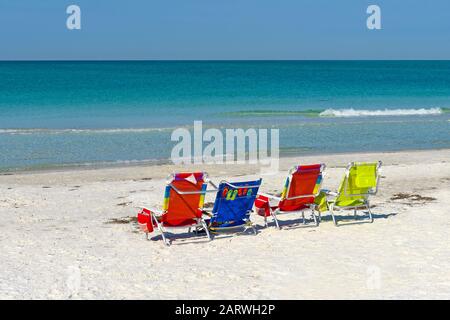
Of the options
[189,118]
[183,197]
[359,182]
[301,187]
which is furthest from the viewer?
[189,118]

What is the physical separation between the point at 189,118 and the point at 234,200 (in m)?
25.6

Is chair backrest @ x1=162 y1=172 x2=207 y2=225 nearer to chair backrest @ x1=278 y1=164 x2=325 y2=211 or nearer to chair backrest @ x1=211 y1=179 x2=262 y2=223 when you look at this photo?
chair backrest @ x1=211 y1=179 x2=262 y2=223

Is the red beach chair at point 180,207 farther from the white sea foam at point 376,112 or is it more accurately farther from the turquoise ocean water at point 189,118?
the white sea foam at point 376,112

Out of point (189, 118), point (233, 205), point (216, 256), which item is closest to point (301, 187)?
point (233, 205)

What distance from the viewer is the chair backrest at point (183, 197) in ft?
27.3

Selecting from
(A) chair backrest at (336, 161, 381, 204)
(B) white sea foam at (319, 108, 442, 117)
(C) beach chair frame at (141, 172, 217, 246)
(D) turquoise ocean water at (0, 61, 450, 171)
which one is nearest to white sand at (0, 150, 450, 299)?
(C) beach chair frame at (141, 172, 217, 246)

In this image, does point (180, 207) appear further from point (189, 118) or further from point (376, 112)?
point (376, 112)

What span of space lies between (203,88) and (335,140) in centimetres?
3813

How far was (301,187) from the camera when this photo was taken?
9141 millimetres

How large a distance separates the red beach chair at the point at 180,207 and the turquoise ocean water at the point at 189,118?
9.72 metres

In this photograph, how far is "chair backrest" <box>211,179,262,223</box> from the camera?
27.9 ft

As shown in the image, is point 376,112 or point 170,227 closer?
point 170,227
